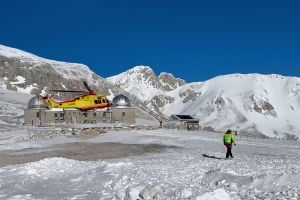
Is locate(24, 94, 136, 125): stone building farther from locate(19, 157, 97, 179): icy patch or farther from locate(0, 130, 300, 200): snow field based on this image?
locate(0, 130, 300, 200): snow field

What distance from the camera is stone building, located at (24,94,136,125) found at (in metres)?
105

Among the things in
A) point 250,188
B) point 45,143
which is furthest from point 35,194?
point 45,143

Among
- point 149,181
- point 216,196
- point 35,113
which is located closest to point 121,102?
point 35,113

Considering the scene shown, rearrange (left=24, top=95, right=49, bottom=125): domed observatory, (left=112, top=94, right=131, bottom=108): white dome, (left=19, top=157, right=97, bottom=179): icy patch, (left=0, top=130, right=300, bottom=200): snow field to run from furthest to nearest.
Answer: (left=24, top=95, right=49, bottom=125): domed observatory, (left=112, top=94, right=131, bottom=108): white dome, (left=19, top=157, right=97, bottom=179): icy patch, (left=0, top=130, right=300, bottom=200): snow field

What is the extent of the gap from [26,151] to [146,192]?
27.6m

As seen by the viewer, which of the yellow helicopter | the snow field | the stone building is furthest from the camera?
the stone building

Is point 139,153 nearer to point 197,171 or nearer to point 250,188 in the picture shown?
point 197,171

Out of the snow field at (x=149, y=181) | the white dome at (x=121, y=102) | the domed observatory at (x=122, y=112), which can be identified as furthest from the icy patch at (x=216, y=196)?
the white dome at (x=121, y=102)

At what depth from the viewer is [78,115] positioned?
105688 millimetres

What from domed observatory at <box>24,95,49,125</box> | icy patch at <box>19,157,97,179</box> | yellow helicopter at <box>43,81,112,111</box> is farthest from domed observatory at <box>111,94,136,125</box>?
icy patch at <box>19,157,97,179</box>

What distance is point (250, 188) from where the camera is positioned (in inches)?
658

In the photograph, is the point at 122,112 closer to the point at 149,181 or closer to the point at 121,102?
the point at 121,102

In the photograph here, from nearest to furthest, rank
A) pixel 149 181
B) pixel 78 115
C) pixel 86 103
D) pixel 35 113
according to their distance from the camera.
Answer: pixel 149 181 < pixel 86 103 < pixel 78 115 < pixel 35 113

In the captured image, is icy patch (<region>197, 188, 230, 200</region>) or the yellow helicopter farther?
the yellow helicopter
